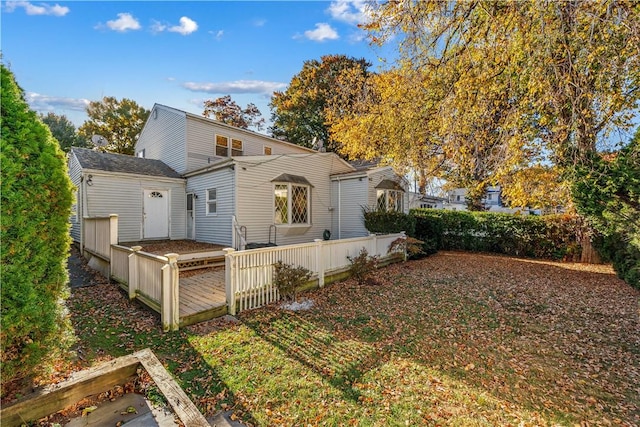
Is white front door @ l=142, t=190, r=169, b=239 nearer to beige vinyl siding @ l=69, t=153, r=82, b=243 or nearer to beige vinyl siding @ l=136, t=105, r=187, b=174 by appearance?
beige vinyl siding @ l=136, t=105, r=187, b=174

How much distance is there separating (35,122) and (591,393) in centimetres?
678

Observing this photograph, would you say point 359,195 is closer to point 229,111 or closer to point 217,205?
point 217,205

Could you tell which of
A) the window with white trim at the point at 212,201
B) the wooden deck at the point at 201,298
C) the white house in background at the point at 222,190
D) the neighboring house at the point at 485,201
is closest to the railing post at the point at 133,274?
the wooden deck at the point at 201,298

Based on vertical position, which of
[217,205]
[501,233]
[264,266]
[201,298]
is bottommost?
[201,298]

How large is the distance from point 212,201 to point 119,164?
473 centimetres

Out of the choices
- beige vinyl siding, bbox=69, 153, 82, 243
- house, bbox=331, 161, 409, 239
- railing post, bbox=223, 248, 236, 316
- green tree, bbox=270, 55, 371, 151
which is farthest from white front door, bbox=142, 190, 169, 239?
green tree, bbox=270, 55, 371, 151

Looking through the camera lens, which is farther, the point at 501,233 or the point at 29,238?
the point at 501,233

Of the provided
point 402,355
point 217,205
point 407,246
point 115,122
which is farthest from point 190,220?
point 115,122

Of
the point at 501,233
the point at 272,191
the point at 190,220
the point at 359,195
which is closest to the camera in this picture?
the point at 272,191

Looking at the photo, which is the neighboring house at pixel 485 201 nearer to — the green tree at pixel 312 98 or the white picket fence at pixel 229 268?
the green tree at pixel 312 98

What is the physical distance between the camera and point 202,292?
6.26 metres

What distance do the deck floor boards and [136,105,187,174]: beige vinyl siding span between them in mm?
7281

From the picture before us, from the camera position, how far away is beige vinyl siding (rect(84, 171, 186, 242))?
10.6m

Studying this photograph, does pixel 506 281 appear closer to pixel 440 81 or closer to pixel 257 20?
pixel 440 81
